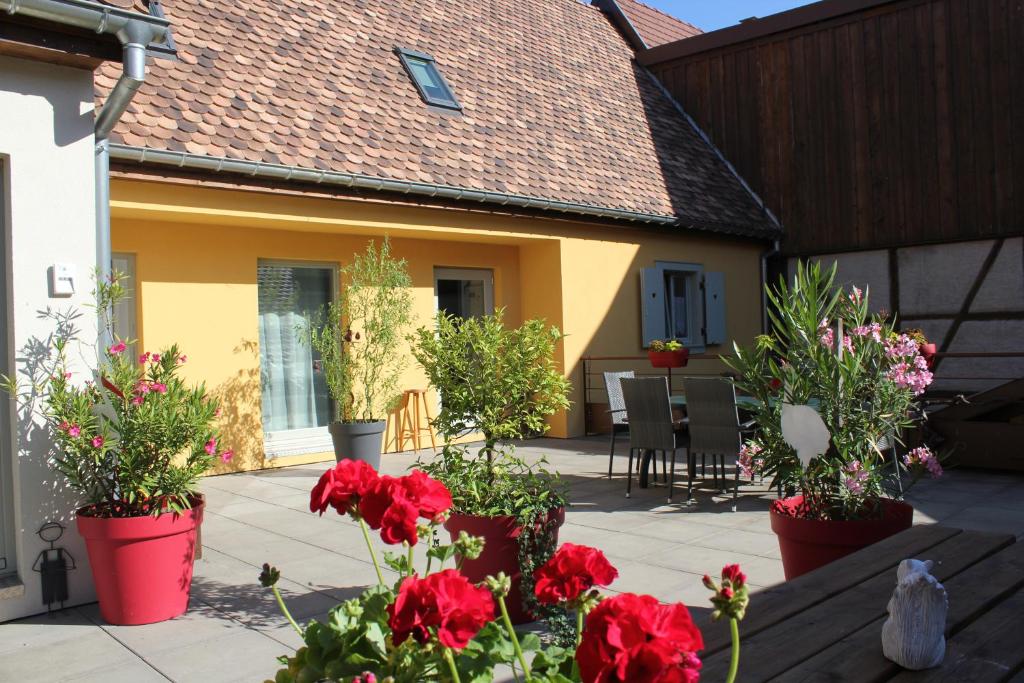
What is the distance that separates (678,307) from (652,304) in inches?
36.5

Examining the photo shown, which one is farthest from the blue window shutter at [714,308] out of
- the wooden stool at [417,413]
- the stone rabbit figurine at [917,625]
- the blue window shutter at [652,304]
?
the stone rabbit figurine at [917,625]

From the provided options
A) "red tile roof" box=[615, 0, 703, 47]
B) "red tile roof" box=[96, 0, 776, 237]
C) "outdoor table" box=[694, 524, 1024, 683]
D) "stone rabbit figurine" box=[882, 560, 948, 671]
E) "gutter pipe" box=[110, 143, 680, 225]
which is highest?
"red tile roof" box=[615, 0, 703, 47]

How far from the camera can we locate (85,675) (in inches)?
128

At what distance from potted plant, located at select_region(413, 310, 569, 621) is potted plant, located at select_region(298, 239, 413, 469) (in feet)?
12.3

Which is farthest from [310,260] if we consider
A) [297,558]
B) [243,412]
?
[297,558]

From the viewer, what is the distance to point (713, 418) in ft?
19.6

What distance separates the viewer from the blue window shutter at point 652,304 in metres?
11.0

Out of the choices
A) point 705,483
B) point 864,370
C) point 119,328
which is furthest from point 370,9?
point 864,370

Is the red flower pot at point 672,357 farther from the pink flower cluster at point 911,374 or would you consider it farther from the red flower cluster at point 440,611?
the red flower cluster at point 440,611

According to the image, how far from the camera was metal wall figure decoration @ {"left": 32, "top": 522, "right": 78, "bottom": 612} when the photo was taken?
158 inches

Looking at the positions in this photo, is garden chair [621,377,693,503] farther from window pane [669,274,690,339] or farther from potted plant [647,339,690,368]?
window pane [669,274,690,339]

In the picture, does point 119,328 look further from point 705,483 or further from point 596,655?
point 596,655

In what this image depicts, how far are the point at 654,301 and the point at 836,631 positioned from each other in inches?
365

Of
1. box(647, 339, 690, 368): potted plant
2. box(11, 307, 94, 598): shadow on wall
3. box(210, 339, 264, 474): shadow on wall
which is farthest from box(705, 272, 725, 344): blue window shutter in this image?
box(11, 307, 94, 598): shadow on wall
